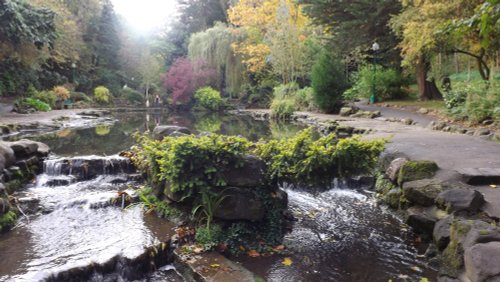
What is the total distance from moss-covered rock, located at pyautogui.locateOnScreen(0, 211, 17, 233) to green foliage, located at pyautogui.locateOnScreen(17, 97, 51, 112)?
15.2m

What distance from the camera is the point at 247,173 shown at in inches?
182

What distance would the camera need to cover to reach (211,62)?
92.2 feet

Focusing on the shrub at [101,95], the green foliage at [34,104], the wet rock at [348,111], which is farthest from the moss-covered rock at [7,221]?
the shrub at [101,95]

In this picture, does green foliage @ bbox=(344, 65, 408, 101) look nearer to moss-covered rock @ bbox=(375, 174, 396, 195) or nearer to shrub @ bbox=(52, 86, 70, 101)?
moss-covered rock @ bbox=(375, 174, 396, 195)

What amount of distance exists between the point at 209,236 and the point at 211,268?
0.61 m

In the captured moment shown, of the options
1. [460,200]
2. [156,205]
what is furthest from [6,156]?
[460,200]

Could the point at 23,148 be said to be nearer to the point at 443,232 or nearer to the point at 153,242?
the point at 153,242

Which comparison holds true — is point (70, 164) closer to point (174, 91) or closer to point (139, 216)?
point (139, 216)

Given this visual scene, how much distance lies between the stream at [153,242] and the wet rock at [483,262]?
2.79ft

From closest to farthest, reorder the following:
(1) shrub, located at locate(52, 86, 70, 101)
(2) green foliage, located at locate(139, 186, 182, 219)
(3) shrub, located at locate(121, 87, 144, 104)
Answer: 1. (2) green foliage, located at locate(139, 186, 182, 219)
2. (1) shrub, located at locate(52, 86, 70, 101)
3. (3) shrub, located at locate(121, 87, 144, 104)

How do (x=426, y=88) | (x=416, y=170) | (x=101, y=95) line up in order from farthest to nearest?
1. (x=101, y=95)
2. (x=426, y=88)
3. (x=416, y=170)

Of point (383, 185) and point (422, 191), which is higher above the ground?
point (422, 191)

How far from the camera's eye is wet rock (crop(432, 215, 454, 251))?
12.0 ft

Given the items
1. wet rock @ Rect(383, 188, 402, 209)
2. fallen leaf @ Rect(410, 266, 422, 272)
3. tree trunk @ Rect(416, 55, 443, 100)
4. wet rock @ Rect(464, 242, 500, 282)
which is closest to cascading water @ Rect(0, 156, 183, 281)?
fallen leaf @ Rect(410, 266, 422, 272)
